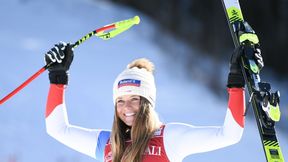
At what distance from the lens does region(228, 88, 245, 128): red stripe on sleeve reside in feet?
10.4

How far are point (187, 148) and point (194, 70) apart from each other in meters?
2.72

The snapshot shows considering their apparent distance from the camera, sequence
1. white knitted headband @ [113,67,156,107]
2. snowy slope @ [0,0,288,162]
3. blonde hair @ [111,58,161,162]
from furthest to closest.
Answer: snowy slope @ [0,0,288,162]
white knitted headband @ [113,67,156,107]
blonde hair @ [111,58,161,162]

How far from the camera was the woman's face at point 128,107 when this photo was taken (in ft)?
11.1

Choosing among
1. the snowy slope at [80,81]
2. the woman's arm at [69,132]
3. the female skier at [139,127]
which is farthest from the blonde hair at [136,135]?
the snowy slope at [80,81]

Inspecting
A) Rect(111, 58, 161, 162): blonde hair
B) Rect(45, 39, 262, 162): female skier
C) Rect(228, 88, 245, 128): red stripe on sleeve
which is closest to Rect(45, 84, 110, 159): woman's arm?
Rect(45, 39, 262, 162): female skier

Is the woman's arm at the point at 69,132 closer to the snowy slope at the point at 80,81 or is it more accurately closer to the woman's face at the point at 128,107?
the woman's face at the point at 128,107

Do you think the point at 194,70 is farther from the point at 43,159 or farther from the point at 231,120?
the point at 231,120

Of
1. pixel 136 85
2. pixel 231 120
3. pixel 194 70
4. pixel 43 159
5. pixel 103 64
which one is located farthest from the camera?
pixel 194 70

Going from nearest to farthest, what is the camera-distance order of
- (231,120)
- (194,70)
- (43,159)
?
1. (231,120)
2. (43,159)
3. (194,70)

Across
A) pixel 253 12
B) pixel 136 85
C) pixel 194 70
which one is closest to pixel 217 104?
pixel 194 70

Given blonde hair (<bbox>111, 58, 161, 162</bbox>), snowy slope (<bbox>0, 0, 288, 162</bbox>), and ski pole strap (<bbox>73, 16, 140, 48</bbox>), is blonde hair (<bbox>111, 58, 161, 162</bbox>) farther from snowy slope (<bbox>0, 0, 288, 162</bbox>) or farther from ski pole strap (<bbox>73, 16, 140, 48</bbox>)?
snowy slope (<bbox>0, 0, 288, 162</bbox>)

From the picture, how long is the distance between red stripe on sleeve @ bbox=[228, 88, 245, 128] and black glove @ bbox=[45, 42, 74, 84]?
86 cm

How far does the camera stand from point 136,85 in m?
3.48

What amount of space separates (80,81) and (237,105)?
2417 mm
